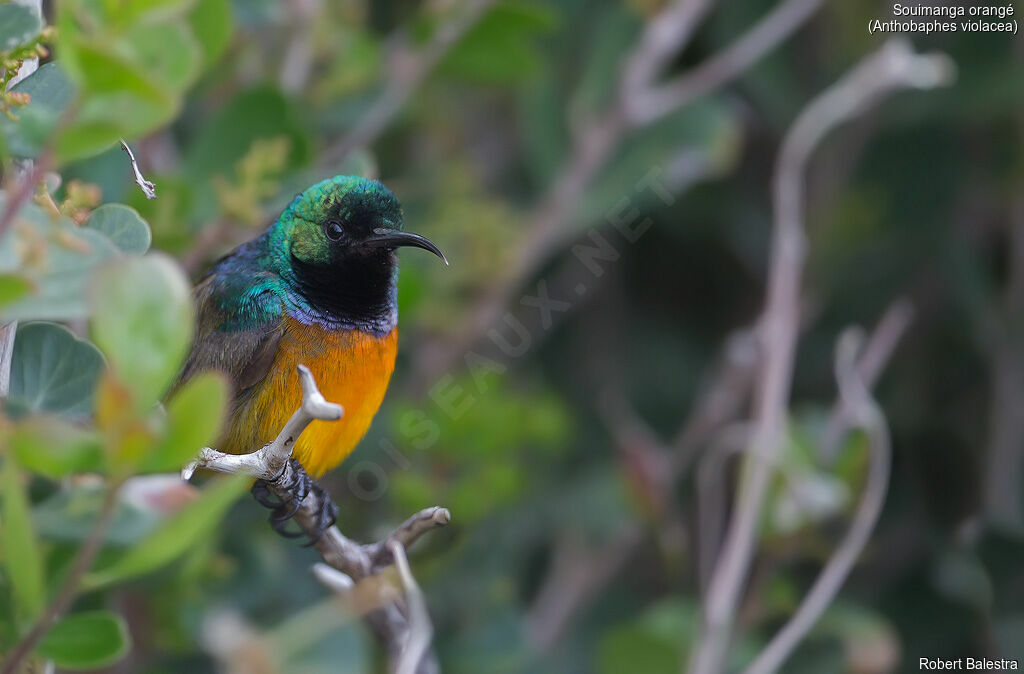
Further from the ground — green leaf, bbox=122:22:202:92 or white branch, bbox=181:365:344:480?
green leaf, bbox=122:22:202:92

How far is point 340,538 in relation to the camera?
1242 millimetres

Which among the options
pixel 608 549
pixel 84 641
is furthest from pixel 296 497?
pixel 608 549

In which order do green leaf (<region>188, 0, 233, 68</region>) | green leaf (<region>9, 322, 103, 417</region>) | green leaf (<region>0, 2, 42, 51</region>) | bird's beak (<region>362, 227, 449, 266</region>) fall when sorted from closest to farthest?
green leaf (<region>0, 2, 42, 51</region>)
green leaf (<region>9, 322, 103, 417</region>)
green leaf (<region>188, 0, 233, 68</region>)
bird's beak (<region>362, 227, 449, 266</region>)

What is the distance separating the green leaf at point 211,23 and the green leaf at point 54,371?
2.13 feet

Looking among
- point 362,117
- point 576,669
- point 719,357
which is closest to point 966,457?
point 719,357

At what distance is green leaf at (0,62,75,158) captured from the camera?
659 mm

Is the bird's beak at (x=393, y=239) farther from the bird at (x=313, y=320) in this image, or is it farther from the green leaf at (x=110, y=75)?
the green leaf at (x=110, y=75)

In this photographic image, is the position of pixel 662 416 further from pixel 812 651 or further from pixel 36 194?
pixel 36 194

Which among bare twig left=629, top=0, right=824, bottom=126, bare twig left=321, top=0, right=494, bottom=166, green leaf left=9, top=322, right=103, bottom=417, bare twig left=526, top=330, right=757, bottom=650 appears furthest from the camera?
bare twig left=526, top=330, right=757, bottom=650

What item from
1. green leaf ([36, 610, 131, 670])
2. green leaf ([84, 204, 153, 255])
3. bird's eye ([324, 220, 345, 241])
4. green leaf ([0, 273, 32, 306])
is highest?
green leaf ([0, 273, 32, 306])

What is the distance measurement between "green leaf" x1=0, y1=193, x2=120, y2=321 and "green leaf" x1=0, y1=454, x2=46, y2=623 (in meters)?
0.10

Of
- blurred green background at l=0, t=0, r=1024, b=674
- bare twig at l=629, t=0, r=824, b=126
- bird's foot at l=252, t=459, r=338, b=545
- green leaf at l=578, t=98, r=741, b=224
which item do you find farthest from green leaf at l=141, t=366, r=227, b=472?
green leaf at l=578, t=98, r=741, b=224

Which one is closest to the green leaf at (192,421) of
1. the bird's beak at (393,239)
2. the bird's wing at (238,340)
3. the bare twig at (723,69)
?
the bird's beak at (393,239)

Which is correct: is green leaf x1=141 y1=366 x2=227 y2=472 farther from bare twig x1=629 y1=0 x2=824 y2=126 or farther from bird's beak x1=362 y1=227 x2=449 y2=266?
bare twig x1=629 y1=0 x2=824 y2=126
